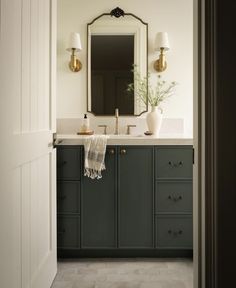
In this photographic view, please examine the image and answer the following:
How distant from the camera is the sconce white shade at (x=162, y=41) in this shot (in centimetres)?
317

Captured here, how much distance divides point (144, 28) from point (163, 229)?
183 centimetres

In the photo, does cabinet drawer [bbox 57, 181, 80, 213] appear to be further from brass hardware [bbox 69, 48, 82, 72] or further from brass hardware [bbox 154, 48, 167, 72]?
brass hardware [bbox 154, 48, 167, 72]

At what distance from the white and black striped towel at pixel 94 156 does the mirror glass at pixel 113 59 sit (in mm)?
727

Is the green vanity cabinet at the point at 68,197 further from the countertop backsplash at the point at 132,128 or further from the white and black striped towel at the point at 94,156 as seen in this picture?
the countertop backsplash at the point at 132,128

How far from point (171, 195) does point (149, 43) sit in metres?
1.48

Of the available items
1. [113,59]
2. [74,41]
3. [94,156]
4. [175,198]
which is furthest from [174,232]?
[74,41]

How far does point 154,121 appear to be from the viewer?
3.01m

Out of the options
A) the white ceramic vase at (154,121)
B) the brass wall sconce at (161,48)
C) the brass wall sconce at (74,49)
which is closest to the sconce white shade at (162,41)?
the brass wall sconce at (161,48)

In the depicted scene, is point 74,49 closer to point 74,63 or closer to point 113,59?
point 74,63

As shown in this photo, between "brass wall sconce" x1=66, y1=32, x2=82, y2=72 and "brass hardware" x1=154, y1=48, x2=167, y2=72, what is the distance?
704 mm

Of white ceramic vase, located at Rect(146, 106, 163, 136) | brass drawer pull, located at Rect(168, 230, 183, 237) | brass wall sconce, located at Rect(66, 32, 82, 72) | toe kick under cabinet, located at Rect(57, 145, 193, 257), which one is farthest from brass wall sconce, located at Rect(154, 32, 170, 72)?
brass drawer pull, located at Rect(168, 230, 183, 237)
